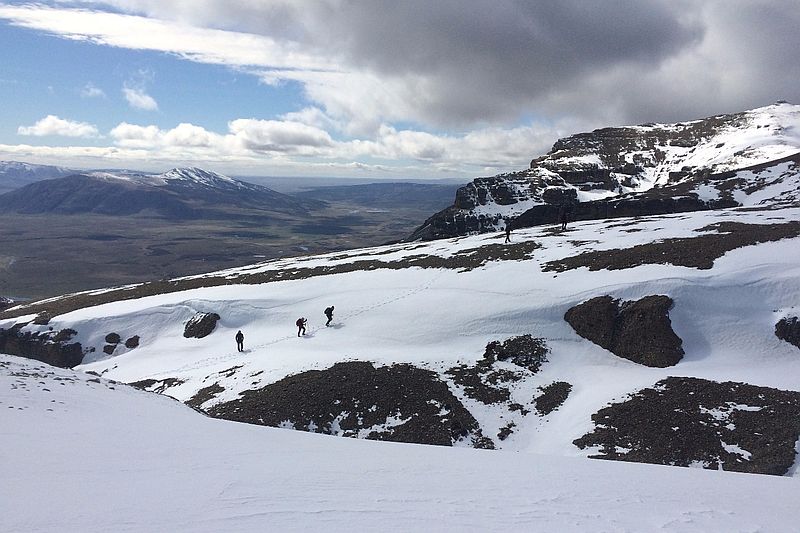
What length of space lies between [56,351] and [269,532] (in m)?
49.4

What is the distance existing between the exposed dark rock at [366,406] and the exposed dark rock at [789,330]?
21.4m

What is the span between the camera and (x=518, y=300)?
35.5 meters

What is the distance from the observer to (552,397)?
2664cm

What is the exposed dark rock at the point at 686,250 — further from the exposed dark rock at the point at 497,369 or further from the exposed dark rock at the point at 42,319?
the exposed dark rock at the point at 42,319

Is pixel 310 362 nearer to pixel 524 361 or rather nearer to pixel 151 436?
pixel 524 361

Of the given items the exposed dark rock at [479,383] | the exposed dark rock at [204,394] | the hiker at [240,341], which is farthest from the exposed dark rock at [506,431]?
the hiker at [240,341]

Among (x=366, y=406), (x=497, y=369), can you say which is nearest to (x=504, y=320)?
(x=497, y=369)

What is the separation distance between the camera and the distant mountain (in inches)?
3720

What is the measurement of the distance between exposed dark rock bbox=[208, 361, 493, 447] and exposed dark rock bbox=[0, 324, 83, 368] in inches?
Answer: 1066

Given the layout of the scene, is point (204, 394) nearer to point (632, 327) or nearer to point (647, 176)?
point (632, 327)

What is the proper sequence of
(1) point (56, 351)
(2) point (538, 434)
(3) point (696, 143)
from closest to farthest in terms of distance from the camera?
(2) point (538, 434) → (1) point (56, 351) → (3) point (696, 143)

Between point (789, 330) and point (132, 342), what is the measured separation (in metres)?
54.5

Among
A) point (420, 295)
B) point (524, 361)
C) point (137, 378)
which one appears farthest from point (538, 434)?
point (137, 378)

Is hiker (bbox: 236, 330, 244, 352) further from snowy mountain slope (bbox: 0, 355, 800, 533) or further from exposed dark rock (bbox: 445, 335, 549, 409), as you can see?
snowy mountain slope (bbox: 0, 355, 800, 533)
